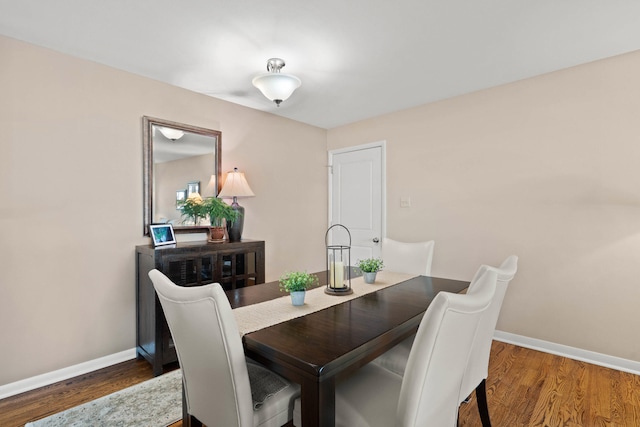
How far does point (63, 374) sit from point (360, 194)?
3.31 metres

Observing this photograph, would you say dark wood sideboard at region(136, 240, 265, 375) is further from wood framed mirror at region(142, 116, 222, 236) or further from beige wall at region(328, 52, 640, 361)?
beige wall at region(328, 52, 640, 361)

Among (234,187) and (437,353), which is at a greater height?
(234,187)

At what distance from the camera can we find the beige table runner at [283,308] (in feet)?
4.54

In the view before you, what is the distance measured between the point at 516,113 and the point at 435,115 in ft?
2.55

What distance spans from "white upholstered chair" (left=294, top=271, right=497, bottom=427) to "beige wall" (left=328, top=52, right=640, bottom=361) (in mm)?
2078

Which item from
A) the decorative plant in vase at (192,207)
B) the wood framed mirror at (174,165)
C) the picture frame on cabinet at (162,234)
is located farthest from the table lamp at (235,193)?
the picture frame on cabinet at (162,234)

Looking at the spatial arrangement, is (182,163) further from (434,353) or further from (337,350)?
(434,353)

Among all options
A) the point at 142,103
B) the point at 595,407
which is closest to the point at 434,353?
the point at 595,407

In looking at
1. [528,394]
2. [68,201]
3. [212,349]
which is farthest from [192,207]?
[528,394]

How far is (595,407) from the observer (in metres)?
1.96

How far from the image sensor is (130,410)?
75.6 inches

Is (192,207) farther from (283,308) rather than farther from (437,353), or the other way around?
(437,353)

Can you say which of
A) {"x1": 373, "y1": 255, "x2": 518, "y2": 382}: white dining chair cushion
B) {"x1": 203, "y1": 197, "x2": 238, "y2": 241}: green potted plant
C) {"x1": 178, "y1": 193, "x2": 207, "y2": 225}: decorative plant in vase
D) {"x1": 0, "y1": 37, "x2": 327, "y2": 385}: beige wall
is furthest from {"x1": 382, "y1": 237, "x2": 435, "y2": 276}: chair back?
{"x1": 0, "y1": 37, "x2": 327, "y2": 385}: beige wall

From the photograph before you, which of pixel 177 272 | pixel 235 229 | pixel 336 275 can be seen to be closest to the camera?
pixel 336 275
